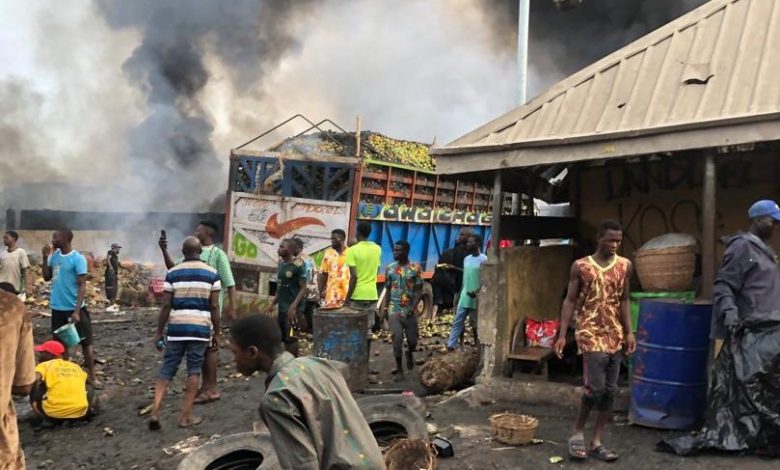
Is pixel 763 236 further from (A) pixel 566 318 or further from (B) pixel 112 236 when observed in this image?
(B) pixel 112 236

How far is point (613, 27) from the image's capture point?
19391mm

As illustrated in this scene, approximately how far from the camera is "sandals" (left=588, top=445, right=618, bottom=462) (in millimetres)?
4656

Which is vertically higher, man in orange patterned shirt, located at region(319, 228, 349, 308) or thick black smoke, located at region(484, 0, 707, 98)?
thick black smoke, located at region(484, 0, 707, 98)

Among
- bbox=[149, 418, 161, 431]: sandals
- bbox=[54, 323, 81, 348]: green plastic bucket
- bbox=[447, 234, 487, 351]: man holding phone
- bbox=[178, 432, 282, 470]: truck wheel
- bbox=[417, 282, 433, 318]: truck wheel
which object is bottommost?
bbox=[149, 418, 161, 431]: sandals

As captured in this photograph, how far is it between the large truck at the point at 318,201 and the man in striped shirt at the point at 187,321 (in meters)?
4.21

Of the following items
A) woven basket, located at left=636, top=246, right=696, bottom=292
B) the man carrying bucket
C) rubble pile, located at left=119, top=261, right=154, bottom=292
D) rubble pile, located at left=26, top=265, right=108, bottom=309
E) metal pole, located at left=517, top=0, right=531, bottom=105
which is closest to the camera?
woven basket, located at left=636, top=246, right=696, bottom=292

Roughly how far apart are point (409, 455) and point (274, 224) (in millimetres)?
6740

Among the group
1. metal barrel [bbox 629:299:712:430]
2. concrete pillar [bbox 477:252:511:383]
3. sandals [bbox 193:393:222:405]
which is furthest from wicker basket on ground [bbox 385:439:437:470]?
sandals [bbox 193:393:222:405]

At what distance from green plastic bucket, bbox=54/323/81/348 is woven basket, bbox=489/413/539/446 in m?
4.72

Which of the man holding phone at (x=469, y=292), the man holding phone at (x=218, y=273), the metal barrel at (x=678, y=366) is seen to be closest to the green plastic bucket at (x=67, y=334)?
the man holding phone at (x=218, y=273)

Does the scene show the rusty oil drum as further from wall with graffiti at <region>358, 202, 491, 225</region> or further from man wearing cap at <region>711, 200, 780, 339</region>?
wall with graffiti at <region>358, 202, 491, 225</region>

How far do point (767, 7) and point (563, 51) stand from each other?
14638 mm

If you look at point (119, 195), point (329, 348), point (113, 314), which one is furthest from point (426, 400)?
point (119, 195)

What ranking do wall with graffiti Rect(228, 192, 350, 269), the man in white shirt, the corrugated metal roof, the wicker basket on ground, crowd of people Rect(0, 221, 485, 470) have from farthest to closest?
wall with graffiti Rect(228, 192, 350, 269)
the man in white shirt
the corrugated metal roof
the wicker basket on ground
crowd of people Rect(0, 221, 485, 470)
